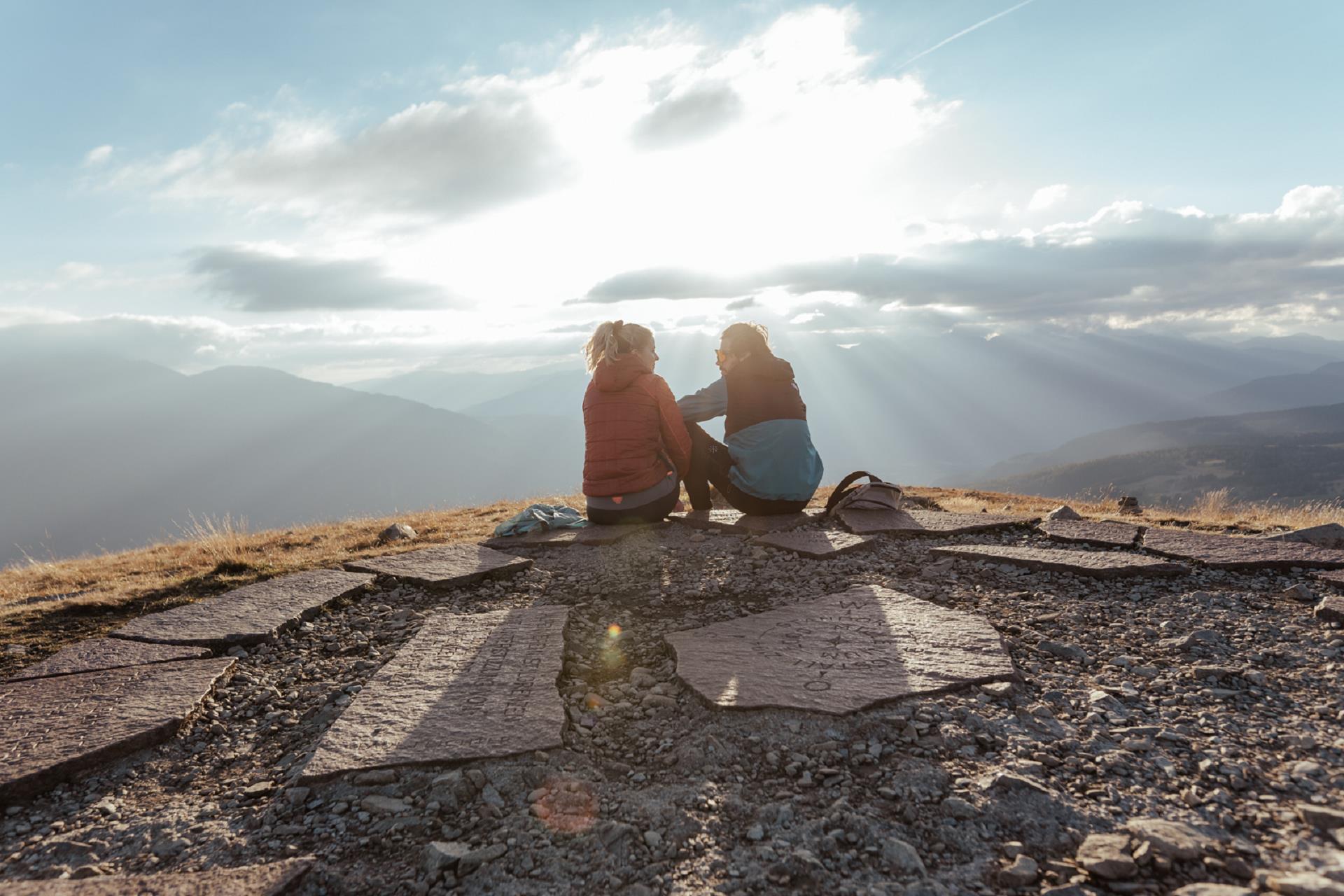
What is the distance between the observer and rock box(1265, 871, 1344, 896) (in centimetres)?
164

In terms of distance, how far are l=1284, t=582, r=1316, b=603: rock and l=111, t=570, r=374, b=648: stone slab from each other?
18.3 ft

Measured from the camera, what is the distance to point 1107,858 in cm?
183

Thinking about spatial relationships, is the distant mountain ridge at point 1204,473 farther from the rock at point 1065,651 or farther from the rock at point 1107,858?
the rock at point 1107,858

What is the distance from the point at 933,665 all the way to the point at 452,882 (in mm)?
2106

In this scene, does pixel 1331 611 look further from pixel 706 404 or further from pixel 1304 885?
pixel 706 404

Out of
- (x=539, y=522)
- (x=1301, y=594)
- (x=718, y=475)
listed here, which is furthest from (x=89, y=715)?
(x=1301, y=594)

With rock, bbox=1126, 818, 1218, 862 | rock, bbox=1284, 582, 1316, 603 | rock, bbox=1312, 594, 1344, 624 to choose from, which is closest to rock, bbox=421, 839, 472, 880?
rock, bbox=1126, 818, 1218, 862

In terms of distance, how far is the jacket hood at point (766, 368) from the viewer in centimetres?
603

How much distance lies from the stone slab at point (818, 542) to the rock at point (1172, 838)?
9.75 ft

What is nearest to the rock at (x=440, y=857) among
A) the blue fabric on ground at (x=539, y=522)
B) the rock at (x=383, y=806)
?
the rock at (x=383, y=806)

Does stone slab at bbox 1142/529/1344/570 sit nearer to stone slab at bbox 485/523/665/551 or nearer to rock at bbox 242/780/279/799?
stone slab at bbox 485/523/665/551

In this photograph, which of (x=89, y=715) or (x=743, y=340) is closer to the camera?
(x=89, y=715)

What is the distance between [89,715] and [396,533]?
4480 mm

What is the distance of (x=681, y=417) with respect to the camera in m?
6.11
